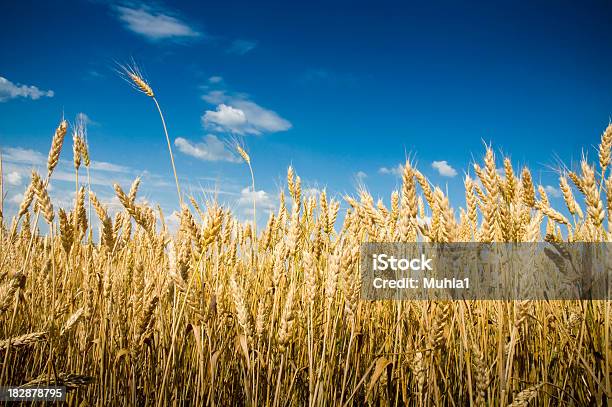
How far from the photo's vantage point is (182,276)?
1771mm

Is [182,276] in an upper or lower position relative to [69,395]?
upper

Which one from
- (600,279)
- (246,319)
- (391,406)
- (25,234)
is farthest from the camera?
(25,234)

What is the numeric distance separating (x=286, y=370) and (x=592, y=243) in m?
2.12

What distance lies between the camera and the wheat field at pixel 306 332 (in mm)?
1809

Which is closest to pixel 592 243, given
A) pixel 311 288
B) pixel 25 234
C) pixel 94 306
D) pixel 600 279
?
pixel 600 279

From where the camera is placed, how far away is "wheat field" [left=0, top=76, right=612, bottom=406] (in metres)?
1.81

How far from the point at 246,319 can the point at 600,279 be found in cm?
219

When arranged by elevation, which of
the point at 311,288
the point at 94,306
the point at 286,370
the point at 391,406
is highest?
the point at 311,288

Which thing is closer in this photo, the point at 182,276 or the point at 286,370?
the point at 182,276

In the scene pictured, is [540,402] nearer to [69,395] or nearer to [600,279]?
[600,279]

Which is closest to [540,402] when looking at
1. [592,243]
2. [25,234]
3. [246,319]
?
[592,243]

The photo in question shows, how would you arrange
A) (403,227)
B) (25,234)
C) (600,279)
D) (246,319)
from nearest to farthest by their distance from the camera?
1. (246,319)
2. (403,227)
3. (600,279)
4. (25,234)

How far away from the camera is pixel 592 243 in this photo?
264 cm

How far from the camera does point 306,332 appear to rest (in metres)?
2.64
